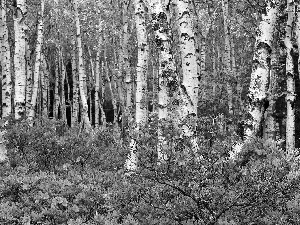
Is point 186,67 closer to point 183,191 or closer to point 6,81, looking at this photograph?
point 183,191

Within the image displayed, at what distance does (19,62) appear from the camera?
11773mm

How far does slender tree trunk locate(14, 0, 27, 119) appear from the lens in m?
11.7

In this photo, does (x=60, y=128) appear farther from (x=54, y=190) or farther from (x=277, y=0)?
(x=277, y=0)

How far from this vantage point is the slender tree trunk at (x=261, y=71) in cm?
681

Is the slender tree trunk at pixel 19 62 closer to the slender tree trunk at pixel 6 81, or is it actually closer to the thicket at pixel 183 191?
the slender tree trunk at pixel 6 81

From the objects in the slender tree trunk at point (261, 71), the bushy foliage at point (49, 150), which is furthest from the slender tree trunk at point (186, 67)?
the bushy foliage at point (49, 150)

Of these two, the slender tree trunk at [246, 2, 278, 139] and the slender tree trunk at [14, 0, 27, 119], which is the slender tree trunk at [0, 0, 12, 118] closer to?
the slender tree trunk at [14, 0, 27, 119]

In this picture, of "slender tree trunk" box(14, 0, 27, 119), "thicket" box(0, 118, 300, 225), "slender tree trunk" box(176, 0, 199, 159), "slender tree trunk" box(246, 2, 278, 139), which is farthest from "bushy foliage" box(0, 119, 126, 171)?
"slender tree trunk" box(246, 2, 278, 139)

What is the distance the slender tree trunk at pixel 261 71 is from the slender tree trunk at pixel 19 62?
7.20m

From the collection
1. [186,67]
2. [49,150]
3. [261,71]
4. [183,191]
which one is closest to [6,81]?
[49,150]

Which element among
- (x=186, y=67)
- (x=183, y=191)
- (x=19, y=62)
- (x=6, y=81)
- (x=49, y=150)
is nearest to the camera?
(x=183, y=191)

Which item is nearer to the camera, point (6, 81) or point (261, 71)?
point (261, 71)

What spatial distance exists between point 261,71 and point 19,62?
Answer: 7517 millimetres

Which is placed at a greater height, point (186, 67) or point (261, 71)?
point (186, 67)
